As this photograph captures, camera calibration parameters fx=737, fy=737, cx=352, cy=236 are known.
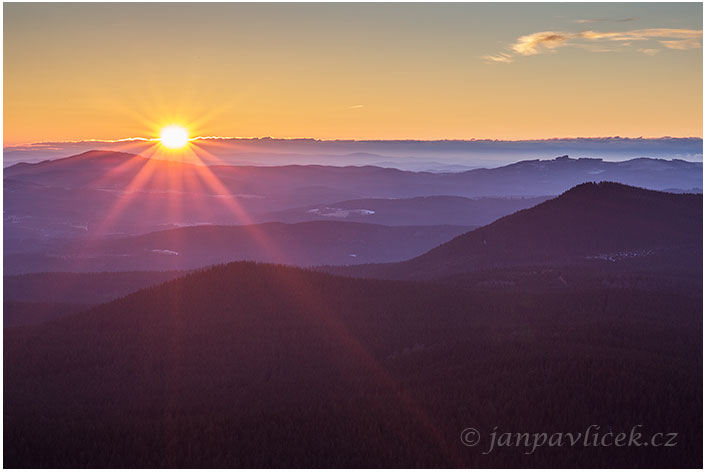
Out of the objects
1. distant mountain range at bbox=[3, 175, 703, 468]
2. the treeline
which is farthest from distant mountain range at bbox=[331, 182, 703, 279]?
the treeline

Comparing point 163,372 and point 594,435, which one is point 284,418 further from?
point 163,372

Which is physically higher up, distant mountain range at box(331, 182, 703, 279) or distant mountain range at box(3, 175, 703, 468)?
distant mountain range at box(331, 182, 703, 279)

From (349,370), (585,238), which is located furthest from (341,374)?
(585,238)

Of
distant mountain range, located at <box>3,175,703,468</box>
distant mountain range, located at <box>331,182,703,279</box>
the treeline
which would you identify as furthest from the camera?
distant mountain range, located at <box>331,182,703,279</box>

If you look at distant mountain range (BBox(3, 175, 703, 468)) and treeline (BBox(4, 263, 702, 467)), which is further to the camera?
distant mountain range (BBox(3, 175, 703, 468))

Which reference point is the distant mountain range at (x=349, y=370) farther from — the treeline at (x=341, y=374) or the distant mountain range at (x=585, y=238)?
the distant mountain range at (x=585, y=238)

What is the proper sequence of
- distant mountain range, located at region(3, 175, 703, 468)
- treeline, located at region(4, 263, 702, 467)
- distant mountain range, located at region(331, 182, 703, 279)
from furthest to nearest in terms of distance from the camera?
distant mountain range, located at region(331, 182, 703, 279), distant mountain range, located at region(3, 175, 703, 468), treeline, located at region(4, 263, 702, 467)

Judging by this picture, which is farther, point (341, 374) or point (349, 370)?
point (349, 370)

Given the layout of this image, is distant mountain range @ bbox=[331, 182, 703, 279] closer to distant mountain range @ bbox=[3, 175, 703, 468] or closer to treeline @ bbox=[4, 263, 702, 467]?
distant mountain range @ bbox=[3, 175, 703, 468]

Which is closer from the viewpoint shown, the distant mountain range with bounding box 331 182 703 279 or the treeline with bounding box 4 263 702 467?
the treeline with bounding box 4 263 702 467

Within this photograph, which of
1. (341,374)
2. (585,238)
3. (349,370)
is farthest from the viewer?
(585,238)

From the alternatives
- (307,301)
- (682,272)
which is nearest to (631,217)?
(682,272)

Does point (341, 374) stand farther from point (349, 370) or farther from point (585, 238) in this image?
point (585, 238)
